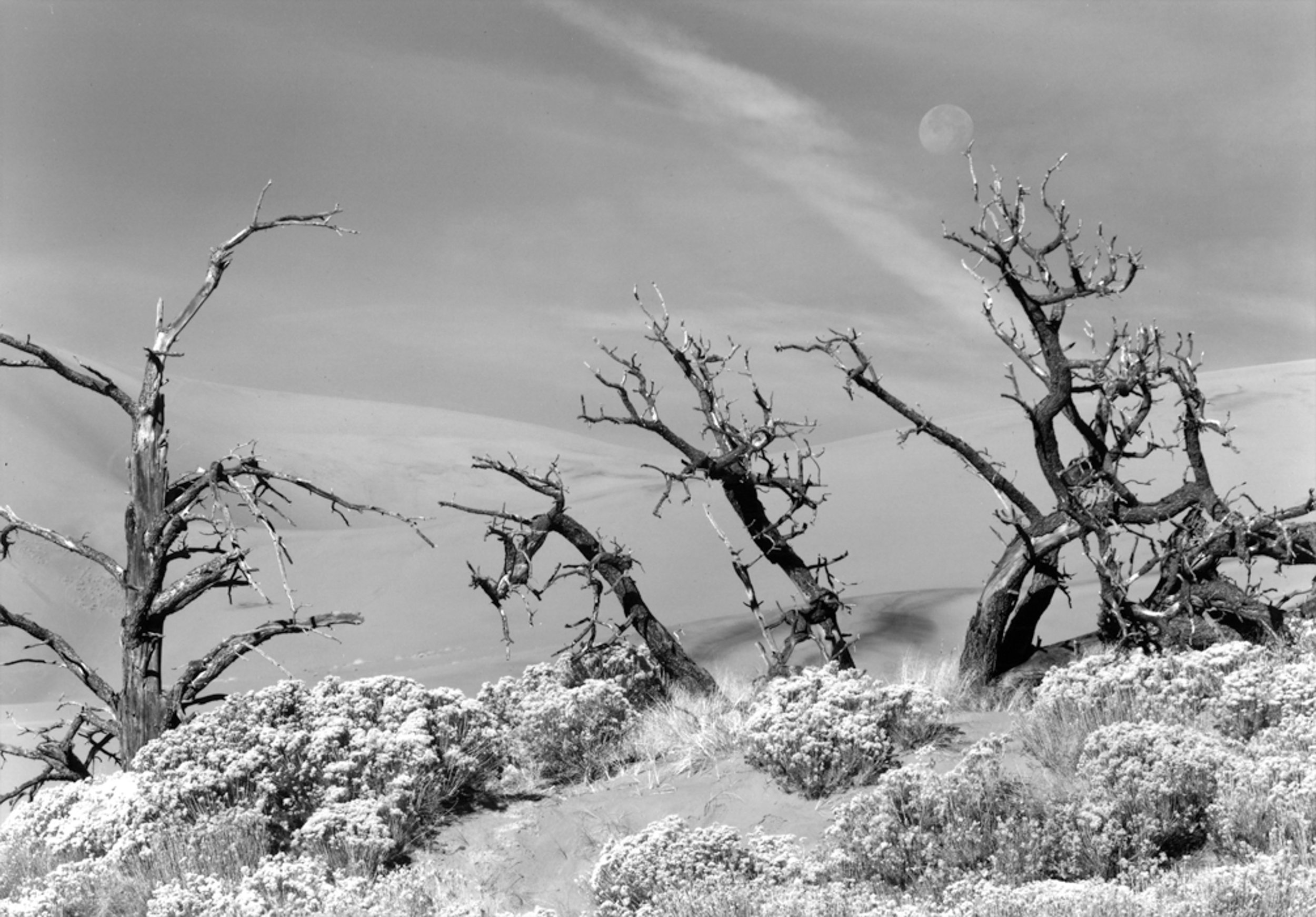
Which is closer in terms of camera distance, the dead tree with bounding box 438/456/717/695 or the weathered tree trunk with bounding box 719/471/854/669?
the dead tree with bounding box 438/456/717/695

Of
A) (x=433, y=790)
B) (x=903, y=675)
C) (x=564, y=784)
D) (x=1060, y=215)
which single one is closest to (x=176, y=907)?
(x=433, y=790)

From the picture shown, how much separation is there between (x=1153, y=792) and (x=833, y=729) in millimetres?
2218

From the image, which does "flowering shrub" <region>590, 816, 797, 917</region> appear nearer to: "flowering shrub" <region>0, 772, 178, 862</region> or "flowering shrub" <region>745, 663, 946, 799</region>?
"flowering shrub" <region>745, 663, 946, 799</region>

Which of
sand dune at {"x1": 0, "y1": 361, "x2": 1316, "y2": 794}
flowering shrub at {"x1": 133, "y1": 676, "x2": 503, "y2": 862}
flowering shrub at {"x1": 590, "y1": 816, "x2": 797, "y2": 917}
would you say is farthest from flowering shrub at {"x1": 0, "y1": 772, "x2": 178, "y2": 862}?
sand dune at {"x1": 0, "y1": 361, "x2": 1316, "y2": 794}

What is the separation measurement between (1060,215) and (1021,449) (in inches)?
1227

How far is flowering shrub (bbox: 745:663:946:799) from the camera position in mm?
9336

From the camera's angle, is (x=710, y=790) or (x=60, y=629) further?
(x=60, y=629)

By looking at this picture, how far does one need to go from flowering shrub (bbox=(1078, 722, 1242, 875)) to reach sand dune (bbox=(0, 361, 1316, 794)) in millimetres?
10373

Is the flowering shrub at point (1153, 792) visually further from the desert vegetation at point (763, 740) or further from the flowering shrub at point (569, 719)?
the flowering shrub at point (569, 719)

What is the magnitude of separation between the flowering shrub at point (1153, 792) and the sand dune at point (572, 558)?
10.4 meters

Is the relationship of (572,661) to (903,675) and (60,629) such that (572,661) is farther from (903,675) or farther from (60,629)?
(60,629)

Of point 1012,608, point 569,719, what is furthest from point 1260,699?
point 569,719

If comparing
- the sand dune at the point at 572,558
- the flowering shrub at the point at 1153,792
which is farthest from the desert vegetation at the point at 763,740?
the sand dune at the point at 572,558

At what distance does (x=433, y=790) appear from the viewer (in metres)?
9.86
